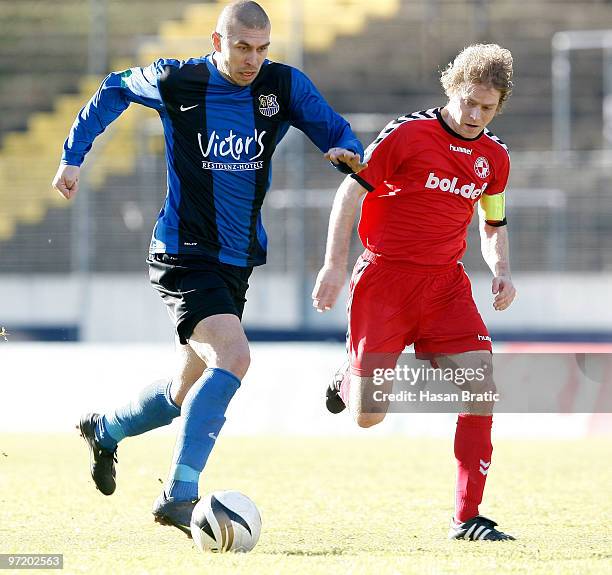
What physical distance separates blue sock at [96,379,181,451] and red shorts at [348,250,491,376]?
84 centimetres

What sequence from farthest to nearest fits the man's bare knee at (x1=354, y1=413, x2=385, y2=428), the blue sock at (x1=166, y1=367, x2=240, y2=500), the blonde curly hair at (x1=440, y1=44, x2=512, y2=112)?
the man's bare knee at (x1=354, y1=413, x2=385, y2=428) → the blonde curly hair at (x1=440, y1=44, x2=512, y2=112) → the blue sock at (x1=166, y1=367, x2=240, y2=500)

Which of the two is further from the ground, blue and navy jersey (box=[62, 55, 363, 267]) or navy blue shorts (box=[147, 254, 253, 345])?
blue and navy jersey (box=[62, 55, 363, 267])

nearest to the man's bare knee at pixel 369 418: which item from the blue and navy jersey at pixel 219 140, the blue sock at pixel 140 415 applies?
the blue sock at pixel 140 415

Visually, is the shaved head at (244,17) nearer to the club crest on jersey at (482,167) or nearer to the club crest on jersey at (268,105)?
the club crest on jersey at (268,105)

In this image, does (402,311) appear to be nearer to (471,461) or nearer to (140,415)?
(471,461)

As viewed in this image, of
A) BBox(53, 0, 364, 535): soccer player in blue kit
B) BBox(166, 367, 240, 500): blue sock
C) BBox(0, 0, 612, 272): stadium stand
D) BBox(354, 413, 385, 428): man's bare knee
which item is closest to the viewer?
BBox(166, 367, 240, 500): blue sock

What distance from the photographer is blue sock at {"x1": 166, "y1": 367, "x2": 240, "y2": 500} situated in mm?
4578

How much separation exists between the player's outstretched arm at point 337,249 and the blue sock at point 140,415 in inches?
34.5

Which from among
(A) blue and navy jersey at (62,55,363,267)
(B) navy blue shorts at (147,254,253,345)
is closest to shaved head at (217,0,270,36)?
(A) blue and navy jersey at (62,55,363,267)

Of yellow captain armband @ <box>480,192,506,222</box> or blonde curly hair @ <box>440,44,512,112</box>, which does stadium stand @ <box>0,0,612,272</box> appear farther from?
blonde curly hair @ <box>440,44,512,112</box>

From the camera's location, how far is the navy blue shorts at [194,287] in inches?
192

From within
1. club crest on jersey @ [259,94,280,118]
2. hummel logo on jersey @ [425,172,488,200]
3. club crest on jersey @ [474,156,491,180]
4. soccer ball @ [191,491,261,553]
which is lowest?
soccer ball @ [191,491,261,553]

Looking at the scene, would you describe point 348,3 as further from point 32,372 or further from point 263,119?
point 263,119

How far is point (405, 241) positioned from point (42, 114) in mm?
13607
